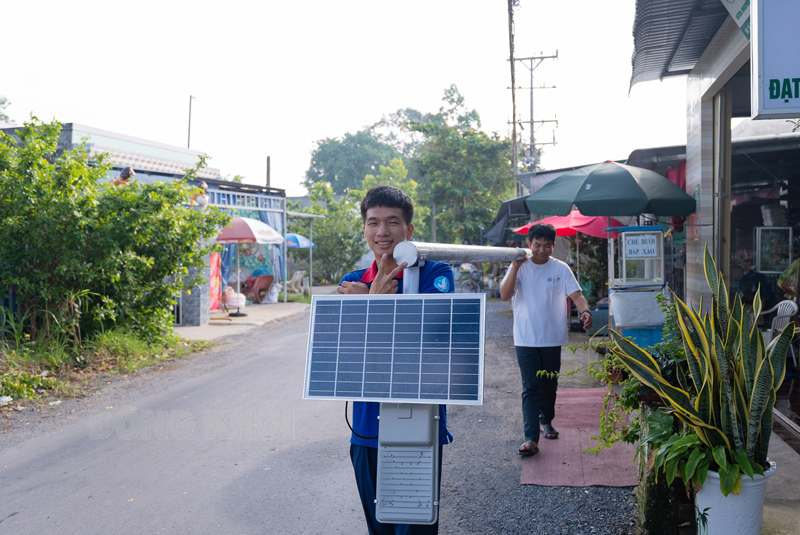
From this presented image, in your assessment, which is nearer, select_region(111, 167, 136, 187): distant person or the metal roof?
the metal roof

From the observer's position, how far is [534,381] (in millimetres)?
4848

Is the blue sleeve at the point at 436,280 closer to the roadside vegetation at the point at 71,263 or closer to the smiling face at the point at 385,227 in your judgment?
the smiling face at the point at 385,227

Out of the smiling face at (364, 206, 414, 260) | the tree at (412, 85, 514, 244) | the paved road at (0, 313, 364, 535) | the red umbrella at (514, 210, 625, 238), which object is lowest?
the paved road at (0, 313, 364, 535)

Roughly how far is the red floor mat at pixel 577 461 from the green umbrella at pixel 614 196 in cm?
231

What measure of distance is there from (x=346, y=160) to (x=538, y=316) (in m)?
56.9

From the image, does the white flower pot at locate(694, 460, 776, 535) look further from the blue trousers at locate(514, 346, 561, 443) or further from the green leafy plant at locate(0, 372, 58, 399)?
the green leafy plant at locate(0, 372, 58, 399)

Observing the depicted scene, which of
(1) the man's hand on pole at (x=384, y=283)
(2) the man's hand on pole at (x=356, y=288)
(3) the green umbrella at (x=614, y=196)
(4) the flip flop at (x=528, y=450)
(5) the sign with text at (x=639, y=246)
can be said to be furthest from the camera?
(5) the sign with text at (x=639, y=246)

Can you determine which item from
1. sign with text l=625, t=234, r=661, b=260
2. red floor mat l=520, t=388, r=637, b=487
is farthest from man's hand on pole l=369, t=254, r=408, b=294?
sign with text l=625, t=234, r=661, b=260

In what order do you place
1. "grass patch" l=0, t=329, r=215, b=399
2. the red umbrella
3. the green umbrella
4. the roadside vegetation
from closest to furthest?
the green umbrella → "grass patch" l=0, t=329, r=215, b=399 → the roadside vegetation → the red umbrella

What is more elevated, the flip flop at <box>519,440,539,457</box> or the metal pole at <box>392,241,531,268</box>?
the metal pole at <box>392,241,531,268</box>

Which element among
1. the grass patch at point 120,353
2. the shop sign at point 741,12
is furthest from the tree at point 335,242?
the shop sign at point 741,12

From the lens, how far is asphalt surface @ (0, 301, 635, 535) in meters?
3.74

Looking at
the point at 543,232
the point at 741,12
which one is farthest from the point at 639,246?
the point at 741,12

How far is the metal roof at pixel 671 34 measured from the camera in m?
5.25
